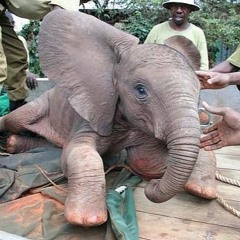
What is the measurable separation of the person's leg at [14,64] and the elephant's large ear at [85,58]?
4.27 ft

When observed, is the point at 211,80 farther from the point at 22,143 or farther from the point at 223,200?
the point at 22,143

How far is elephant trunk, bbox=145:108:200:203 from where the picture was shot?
1.65m

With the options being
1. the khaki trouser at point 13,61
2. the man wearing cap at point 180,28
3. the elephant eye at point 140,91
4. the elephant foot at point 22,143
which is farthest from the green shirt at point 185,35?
the elephant eye at point 140,91

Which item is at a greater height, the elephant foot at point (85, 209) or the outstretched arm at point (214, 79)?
the outstretched arm at point (214, 79)

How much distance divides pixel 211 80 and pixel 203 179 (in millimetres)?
486

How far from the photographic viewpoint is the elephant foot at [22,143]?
2.99 m

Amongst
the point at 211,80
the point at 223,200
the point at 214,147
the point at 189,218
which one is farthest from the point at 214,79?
the point at 189,218

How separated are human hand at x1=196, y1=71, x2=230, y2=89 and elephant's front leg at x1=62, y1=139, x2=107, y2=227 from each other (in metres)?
0.65

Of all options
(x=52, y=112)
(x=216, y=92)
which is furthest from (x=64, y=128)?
(x=216, y=92)

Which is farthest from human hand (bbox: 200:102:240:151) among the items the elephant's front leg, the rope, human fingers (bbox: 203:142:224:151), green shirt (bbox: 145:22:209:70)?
green shirt (bbox: 145:22:209:70)

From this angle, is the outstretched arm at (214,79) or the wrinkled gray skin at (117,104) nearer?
the wrinkled gray skin at (117,104)

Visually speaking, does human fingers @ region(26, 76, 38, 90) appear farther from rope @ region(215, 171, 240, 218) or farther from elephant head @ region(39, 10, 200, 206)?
rope @ region(215, 171, 240, 218)

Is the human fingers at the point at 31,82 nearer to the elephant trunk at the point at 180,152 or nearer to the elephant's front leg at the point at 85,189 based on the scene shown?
the elephant's front leg at the point at 85,189

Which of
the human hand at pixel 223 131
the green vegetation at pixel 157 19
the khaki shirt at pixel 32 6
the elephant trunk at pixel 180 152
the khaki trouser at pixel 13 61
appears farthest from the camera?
the green vegetation at pixel 157 19
